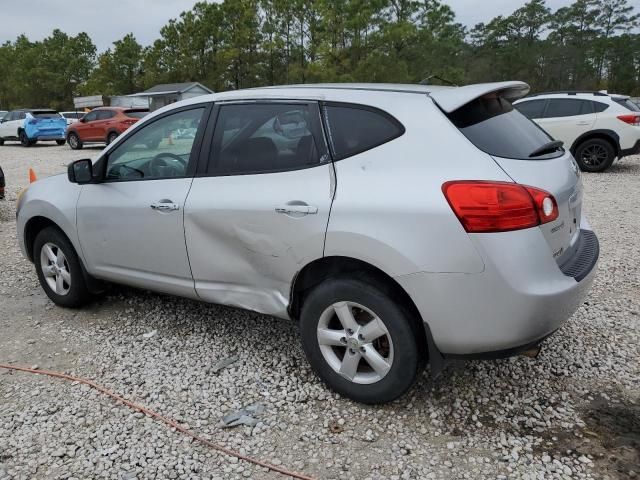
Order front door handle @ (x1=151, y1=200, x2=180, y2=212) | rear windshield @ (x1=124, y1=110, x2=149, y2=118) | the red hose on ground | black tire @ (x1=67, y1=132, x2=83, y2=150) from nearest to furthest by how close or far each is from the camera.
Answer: the red hose on ground → front door handle @ (x1=151, y1=200, x2=180, y2=212) → rear windshield @ (x1=124, y1=110, x2=149, y2=118) → black tire @ (x1=67, y1=132, x2=83, y2=150)

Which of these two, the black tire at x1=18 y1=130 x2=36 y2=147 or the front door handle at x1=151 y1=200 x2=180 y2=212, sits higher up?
the front door handle at x1=151 y1=200 x2=180 y2=212

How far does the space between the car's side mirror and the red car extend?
16112 mm

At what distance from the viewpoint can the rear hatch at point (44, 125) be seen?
883 inches

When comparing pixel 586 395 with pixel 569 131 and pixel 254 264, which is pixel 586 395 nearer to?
pixel 254 264

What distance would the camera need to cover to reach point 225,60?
48156 millimetres

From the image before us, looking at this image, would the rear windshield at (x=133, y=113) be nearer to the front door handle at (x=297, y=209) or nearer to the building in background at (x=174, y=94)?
the front door handle at (x=297, y=209)

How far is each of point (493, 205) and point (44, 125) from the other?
24.3 metres

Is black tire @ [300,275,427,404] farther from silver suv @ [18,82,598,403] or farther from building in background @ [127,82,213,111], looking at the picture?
building in background @ [127,82,213,111]

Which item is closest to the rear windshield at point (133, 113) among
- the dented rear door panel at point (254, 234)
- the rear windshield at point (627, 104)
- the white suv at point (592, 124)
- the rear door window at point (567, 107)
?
the rear door window at point (567, 107)

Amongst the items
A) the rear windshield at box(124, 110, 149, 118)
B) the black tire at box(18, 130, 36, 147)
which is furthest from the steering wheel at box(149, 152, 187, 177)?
the black tire at box(18, 130, 36, 147)

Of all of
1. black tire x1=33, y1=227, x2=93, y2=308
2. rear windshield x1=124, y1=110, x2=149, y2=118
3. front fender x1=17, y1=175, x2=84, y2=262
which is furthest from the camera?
rear windshield x1=124, y1=110, x2=149, y2=118

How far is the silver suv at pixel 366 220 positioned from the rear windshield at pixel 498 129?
0.01 metres

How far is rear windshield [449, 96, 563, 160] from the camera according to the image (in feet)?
8.40

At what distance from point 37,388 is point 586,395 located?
3219mm
